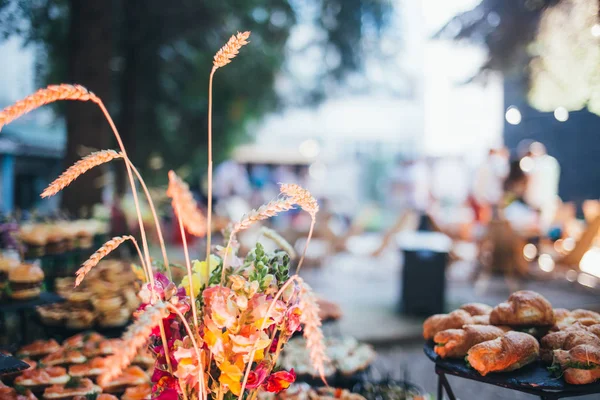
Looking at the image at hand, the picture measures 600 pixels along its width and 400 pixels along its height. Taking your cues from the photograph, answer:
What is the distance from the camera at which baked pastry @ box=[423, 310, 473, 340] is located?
2.41 m

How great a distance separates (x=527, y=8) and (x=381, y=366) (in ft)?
12.0

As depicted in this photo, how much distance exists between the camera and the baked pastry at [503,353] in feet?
6.48

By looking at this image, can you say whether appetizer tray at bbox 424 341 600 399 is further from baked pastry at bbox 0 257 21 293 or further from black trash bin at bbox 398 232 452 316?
black trash bin at bbox 398 232 452 316

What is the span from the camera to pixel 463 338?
2170 millimetres

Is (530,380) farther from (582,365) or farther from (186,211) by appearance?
(186,211)

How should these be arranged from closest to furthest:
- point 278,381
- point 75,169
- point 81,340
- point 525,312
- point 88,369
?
point 75,169 → point 278,381 → point 525,312 → point 88,369 → point 81,340

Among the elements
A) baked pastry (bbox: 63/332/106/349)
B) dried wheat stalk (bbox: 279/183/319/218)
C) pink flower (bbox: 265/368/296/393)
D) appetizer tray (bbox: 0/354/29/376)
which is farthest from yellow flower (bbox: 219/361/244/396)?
baked pastry (bbox: 63/332/106/349)

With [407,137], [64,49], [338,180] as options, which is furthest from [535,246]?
[407,137]

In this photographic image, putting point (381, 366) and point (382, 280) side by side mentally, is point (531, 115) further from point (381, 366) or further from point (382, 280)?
point (382, 280)

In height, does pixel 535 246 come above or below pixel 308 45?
below

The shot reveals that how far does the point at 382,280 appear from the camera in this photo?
9.41 m

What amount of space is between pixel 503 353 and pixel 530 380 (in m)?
0.14

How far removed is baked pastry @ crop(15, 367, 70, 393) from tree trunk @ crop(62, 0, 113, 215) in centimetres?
395

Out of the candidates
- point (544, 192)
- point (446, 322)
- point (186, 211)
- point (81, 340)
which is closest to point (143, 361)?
point (81, 340)
